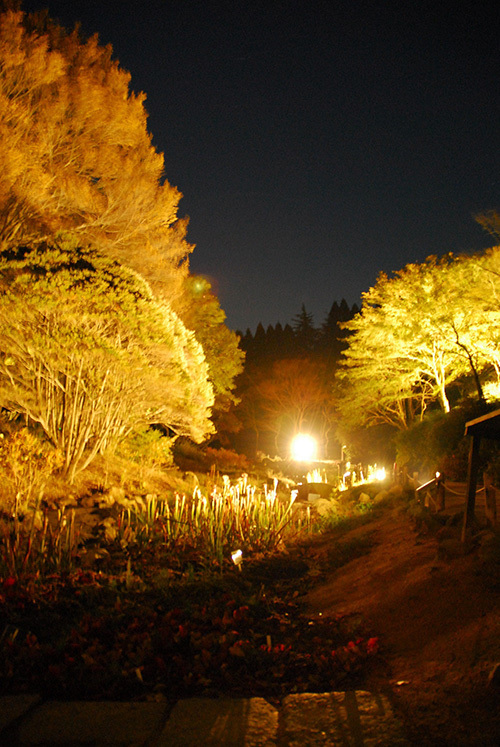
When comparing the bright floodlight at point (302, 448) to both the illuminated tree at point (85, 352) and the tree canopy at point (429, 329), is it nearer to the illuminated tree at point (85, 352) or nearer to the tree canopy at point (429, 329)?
the tree canopy at point (429, 329)

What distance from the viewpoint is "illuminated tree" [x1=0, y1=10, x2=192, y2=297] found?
345 inches

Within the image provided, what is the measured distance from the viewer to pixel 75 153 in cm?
1005

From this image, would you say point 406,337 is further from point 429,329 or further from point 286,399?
point 286,399

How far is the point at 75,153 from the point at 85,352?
5029 millimetres

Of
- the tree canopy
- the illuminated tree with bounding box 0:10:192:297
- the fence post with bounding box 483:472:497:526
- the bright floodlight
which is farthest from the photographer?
the bright floodlight

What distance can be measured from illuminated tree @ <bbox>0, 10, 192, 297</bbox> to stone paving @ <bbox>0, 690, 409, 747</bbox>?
8461 mm

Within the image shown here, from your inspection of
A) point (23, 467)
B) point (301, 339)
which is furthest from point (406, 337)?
point (301, 339)

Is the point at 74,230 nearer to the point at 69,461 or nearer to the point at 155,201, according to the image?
the point at 155,201

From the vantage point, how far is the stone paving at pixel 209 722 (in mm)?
2344

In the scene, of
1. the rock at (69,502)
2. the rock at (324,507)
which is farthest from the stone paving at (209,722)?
the rock at (324,507)

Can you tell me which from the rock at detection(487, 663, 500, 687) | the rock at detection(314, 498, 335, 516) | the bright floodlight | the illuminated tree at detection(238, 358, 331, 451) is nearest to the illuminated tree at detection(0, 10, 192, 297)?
the rock at detection(314, 498, 335, 516)

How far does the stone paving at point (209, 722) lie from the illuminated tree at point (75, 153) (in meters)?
8.46

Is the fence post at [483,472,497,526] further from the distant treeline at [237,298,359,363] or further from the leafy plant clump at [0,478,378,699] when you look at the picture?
the distant treeline at [237,298,359,363]

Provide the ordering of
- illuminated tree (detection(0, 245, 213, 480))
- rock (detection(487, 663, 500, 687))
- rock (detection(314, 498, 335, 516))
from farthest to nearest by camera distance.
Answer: rock (detection(314, 498, 335, 516)) < illuminated tree (detection(0, 245, 213, 480)) < rock (detection(487, 663, 500, 687))
